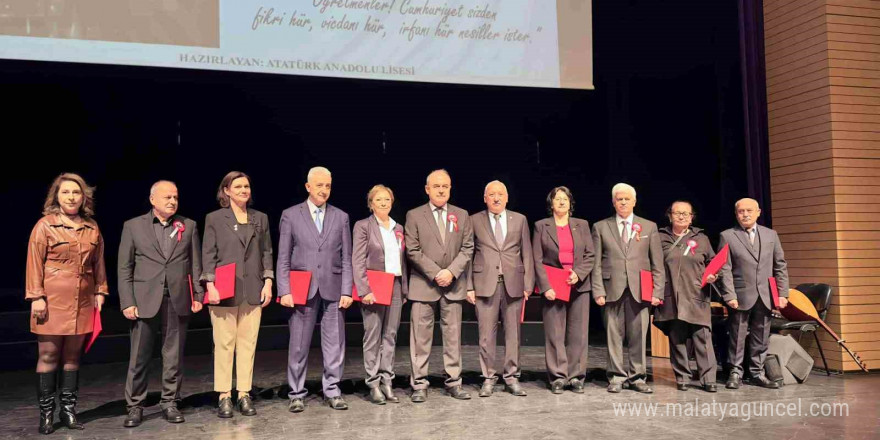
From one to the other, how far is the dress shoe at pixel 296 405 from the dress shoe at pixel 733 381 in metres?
2.77

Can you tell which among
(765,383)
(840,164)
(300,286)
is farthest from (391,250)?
(840,164)

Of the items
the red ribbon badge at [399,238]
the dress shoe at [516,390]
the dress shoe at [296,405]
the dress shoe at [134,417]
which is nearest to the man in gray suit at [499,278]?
the dress shoe at [516,390]

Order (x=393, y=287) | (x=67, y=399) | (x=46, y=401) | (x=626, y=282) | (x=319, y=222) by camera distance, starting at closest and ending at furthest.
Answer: (x=46, y=401) → (x=67, y=399) → (x=319, y=222) → (x=393, y=287) → (x=626, y=282)

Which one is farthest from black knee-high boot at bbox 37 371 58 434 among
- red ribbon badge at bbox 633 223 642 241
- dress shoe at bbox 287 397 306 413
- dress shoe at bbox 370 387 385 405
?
red ribbon badge at bbox 633 223 642 241

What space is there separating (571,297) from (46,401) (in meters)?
3.09

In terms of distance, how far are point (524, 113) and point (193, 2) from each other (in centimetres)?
374

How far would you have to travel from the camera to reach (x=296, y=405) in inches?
153

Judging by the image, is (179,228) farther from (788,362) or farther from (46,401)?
(788,362)

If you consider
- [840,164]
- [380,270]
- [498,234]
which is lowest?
[380,270]

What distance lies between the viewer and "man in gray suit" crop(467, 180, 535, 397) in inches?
169

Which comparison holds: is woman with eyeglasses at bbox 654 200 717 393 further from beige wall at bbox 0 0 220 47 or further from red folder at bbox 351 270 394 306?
beige wall at bbox 0 0 220 47

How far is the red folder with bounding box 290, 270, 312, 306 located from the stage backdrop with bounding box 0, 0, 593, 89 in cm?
183

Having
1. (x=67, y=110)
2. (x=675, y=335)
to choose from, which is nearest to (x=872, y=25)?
(x=675, y=335)

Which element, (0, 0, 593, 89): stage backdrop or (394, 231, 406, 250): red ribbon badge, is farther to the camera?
(0, 0, 593, 89): stage backdrop
